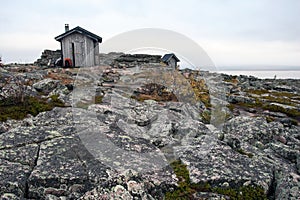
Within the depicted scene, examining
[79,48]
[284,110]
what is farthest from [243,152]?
[79,48]

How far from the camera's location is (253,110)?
73.4 ft

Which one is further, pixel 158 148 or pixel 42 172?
pixel 158 148

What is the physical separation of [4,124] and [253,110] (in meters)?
18.7

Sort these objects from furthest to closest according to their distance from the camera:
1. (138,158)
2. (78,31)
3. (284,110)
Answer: (78,31) → (284,110) → (138,158)

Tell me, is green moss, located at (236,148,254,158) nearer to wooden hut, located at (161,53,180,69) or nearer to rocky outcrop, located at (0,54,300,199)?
rocky outcrop, located at (0,54,300,199)

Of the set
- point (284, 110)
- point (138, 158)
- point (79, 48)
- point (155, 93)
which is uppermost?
point (79, 48)

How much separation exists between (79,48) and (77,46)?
0.42 m

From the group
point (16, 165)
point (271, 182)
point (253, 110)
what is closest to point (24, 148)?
point (16, 165)

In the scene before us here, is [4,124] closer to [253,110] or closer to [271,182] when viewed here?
[271,182]

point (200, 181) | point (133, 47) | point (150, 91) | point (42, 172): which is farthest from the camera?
point (150, 91)

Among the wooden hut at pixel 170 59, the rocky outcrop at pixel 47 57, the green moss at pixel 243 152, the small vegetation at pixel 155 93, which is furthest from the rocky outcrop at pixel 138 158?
the wooden hut at pixel 170 59

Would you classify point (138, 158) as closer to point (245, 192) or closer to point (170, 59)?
point (245, 192)

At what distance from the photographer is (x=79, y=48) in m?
38.6

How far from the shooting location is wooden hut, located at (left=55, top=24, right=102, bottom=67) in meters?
38.0
